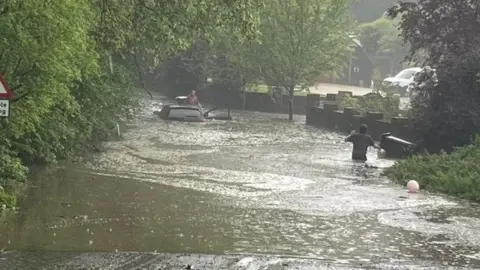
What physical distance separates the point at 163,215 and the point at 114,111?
12759mm

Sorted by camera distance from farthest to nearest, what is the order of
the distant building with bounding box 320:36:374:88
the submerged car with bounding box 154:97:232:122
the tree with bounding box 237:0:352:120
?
1. the distant building with bounding box 320:36:374:88
2. the tree with bounding box 237:0:352:120
3. the submerged car with bounding box 154:97:232:122

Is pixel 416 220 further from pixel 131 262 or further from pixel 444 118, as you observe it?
pixel 444 118

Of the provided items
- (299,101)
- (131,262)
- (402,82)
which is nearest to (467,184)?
(131,262)

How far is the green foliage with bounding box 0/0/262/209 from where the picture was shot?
12.1m

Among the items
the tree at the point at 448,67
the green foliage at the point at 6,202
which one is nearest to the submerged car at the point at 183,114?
the tree at the point at 448,67

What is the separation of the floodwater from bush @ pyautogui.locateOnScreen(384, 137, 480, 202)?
1.66 feet

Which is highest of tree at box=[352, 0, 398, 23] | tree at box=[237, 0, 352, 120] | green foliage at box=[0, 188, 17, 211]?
tree at box=[352, 0, 398, 23]

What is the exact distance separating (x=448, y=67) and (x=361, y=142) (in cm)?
361

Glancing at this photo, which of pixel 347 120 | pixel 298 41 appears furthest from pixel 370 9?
pixel 347 120

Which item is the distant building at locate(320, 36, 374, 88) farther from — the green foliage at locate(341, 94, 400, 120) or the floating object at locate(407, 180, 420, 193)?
the floating object at locate(407, 180, 420, 193)

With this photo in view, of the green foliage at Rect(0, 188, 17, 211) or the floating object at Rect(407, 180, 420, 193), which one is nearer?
the green foliage at Rect(0, 188, 17, 211)

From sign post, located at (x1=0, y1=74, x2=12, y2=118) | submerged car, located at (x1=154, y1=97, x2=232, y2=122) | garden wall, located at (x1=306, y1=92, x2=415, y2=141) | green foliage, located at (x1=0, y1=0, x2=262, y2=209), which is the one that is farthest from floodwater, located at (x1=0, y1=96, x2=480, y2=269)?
submerged car, located at (x1=154, y1=97, x2=232, y2=122)

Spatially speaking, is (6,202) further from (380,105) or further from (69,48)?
(380,105)

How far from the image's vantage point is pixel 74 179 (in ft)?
54.5
